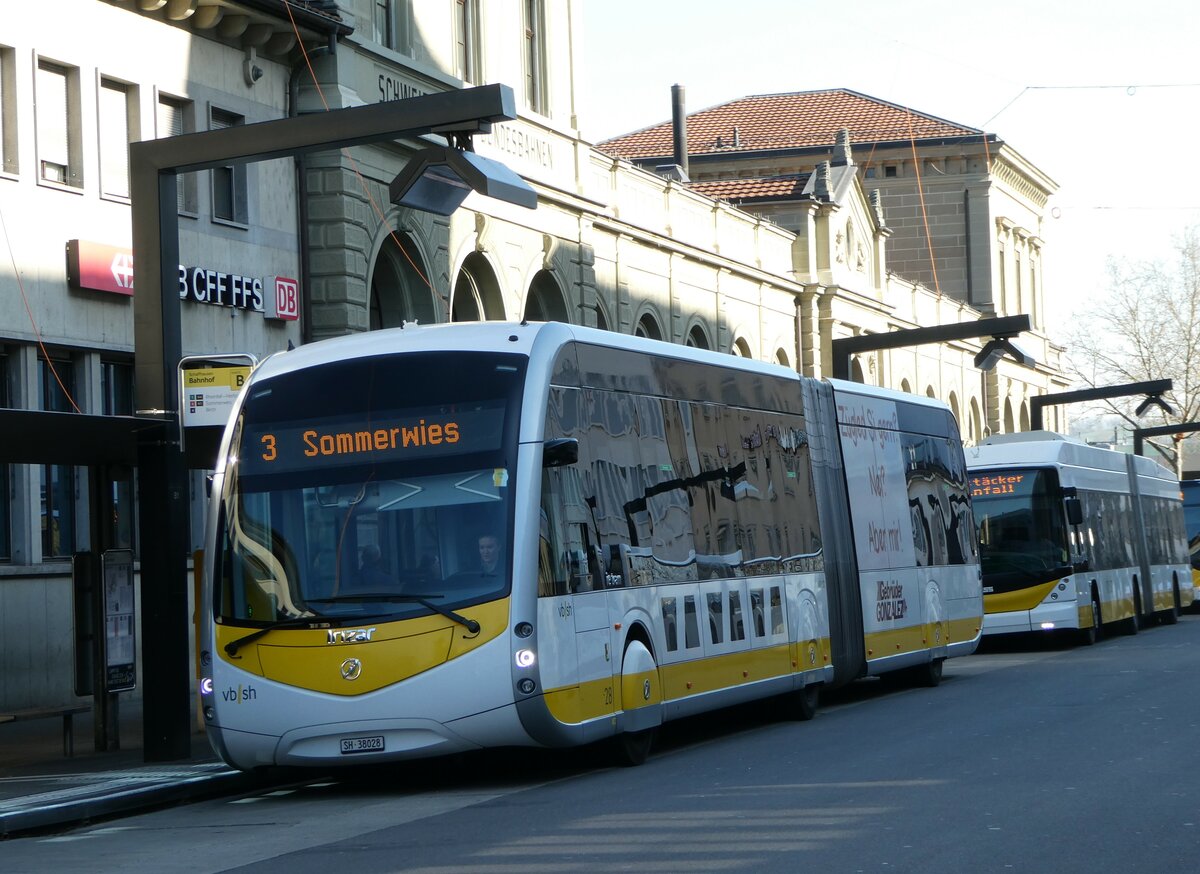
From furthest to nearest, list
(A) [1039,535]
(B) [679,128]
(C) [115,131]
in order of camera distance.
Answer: (B) [679,128] → (A) [1039,535] → (C) [115,131]

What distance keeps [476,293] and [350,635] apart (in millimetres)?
17707

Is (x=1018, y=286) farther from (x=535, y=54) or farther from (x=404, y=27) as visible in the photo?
(x=404, y=27)

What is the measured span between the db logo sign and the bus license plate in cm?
1261

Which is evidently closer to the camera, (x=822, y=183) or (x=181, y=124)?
(x=181, y=124)

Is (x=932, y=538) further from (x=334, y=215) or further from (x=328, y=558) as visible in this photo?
(x=328, y=558)

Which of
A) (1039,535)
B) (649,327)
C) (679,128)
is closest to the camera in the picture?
(1039,535)

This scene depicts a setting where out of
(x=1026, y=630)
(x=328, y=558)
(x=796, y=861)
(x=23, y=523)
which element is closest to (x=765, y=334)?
(x=1026, y=630)

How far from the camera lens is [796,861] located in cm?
898

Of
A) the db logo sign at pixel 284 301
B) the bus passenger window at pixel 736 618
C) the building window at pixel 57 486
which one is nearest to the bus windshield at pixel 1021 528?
the db logo sign at pixel 284 301

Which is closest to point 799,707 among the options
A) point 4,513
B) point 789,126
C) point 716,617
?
point 716,617

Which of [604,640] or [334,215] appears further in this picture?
[334,215]

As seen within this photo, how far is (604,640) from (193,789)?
2.91m

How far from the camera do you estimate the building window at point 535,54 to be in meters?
32.2

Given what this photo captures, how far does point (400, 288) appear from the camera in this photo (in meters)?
27.6
